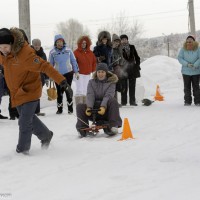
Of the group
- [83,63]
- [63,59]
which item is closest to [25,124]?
[63,59]

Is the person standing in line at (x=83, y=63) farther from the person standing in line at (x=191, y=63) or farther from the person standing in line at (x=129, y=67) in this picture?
the person standing in line at (x=191, y=63)

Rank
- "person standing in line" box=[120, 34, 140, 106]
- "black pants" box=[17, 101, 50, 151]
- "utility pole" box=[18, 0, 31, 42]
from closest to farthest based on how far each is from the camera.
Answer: "black pants" box=[17, 101, 50, 151] → "person standing in line" box=[120, 34, 140, 106] → "utility pole" box=[18, 0, 31, 42]

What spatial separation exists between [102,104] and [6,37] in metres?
2.29

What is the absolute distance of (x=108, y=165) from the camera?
176 inches

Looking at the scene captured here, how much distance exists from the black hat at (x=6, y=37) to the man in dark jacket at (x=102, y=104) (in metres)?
2.13

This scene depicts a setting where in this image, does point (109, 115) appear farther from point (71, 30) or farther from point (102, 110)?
point (71, 30)

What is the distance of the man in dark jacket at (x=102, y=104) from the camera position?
6551 mm

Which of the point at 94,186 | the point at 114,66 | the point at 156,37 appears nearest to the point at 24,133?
the point at 94,186

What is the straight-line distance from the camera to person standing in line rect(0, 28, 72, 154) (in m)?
4.86

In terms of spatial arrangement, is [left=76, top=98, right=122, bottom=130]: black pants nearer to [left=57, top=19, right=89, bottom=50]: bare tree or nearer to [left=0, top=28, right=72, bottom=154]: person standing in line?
[left=0, top=28, right=72, bottom=154]: person standing in line

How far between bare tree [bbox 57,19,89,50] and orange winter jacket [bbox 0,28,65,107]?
74.2 metres

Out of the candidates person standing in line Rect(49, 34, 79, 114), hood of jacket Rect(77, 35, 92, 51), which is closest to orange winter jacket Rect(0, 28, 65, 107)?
person standing in line Rect(49, 34, 79, 114)

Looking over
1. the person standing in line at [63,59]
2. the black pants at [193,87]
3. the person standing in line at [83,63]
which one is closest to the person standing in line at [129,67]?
the person standing in line at [83,63]

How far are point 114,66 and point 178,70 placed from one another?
9.06 m
